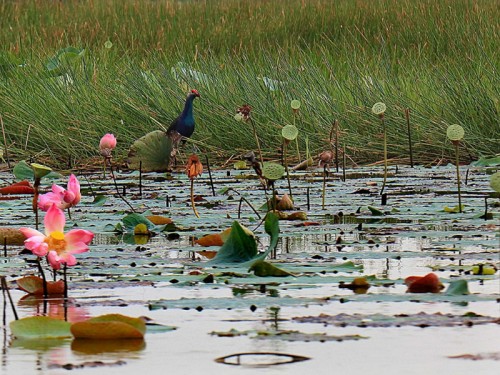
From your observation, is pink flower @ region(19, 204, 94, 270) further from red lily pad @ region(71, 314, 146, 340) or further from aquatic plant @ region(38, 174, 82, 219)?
aquatic plant @ region(38, 174, 82, 219)

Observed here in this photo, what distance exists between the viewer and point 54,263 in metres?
2.85

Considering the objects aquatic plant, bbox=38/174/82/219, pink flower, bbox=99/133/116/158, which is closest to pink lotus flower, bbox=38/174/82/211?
aquatic plant, bbox=38/174/82/219

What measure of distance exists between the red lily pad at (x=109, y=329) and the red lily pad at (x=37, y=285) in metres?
0.54

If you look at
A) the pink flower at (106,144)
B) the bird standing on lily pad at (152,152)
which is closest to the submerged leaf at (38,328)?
the pink flower at (106,144)

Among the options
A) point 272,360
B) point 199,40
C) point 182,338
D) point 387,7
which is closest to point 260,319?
point 182,338

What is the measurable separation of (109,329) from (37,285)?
613 mm

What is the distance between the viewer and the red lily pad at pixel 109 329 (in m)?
2.32

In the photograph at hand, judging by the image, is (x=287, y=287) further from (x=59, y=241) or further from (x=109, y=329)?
(x=109, y=329)

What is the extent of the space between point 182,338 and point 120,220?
2139 mm

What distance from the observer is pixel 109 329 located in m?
2.33

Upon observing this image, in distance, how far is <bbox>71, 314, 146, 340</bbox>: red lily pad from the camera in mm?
2316

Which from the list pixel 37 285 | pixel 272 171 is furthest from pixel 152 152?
pixel 37 285

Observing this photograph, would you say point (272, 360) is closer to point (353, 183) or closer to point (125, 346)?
point (125, 346)

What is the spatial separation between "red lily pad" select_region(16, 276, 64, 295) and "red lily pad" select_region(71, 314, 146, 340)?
1.76 feet
